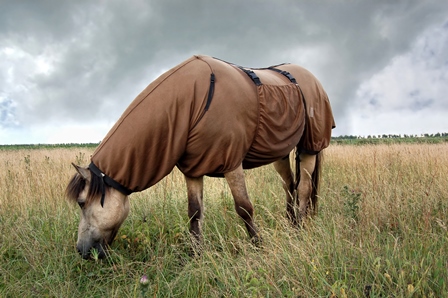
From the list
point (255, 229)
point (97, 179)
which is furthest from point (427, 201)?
point (97, 179)

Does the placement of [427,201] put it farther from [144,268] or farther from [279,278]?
[144,268]

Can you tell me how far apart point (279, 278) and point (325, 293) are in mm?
381

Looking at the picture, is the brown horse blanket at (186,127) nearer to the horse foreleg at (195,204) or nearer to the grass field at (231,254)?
the horse foreleg at (195,204)

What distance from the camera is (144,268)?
3.23 m

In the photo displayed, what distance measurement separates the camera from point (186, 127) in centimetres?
315

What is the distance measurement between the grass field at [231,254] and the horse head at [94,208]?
0.24 metres

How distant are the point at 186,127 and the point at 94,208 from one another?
3.64 feet

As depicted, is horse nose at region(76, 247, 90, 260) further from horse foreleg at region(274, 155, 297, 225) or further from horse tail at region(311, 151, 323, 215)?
horse tail at region(311, 151, 323, 215)

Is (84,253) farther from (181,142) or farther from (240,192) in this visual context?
(240,192)

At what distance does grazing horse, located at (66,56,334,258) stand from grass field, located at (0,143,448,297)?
14.0 inches

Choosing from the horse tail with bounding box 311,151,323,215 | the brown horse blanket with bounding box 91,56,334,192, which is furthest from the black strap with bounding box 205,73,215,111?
the horse tail with bounding box 311,151,323,215

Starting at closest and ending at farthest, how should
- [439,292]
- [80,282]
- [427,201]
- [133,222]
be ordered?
1. [439,292]
2. [80,282]
3. [427,201]
4. [133,222]

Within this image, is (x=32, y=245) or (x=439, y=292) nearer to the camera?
(x=439, y=292)

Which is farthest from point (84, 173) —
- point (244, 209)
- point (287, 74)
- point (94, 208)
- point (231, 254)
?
point (287, 74)
